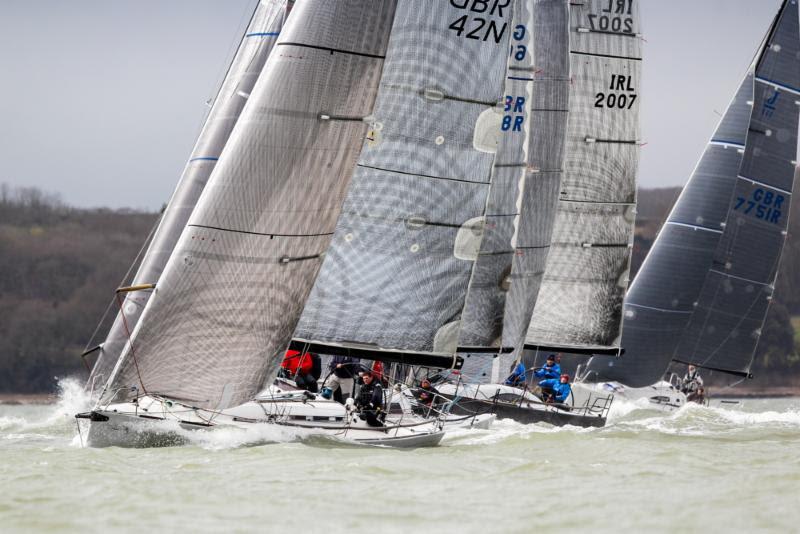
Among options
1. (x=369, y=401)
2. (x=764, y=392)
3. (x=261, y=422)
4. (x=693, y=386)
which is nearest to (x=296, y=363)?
(x=369, y=401)

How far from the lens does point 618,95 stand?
2227 cm

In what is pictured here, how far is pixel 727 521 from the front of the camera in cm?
978

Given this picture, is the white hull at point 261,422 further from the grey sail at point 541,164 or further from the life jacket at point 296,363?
the grey sail at point 541,164

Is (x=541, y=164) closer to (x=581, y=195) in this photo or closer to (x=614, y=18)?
(x=581, y=195)

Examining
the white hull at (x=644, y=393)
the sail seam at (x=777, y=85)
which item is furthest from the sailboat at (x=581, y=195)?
the sail seam at (x=777, y=85)

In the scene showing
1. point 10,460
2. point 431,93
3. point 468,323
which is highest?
point 431,93

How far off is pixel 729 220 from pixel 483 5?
527 inches

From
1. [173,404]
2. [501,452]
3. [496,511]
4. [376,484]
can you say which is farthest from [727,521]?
[173,404]

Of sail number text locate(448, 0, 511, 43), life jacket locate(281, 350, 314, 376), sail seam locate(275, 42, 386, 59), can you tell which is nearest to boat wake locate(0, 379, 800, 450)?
life jacket locate(281, 350, 314, 376)

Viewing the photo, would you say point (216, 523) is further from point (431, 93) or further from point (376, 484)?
point (431, 93)

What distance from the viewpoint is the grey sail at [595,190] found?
72.7ft

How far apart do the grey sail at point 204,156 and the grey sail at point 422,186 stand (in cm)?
582

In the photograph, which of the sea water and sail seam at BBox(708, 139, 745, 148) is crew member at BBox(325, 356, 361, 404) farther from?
sail seam at BBox(708, 139, 745, 148)

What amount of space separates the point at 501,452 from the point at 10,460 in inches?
203
